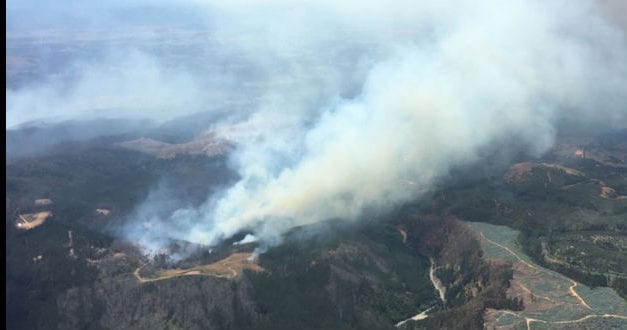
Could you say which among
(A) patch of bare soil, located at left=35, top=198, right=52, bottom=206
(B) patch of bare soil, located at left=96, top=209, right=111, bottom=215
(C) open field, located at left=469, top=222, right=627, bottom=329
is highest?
(A) patch of bare soil, located at left=35, top=198, right=52, bottom=206

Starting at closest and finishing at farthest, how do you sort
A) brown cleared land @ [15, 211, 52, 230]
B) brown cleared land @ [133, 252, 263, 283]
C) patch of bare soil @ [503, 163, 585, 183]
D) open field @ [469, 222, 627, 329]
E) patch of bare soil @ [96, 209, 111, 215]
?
open field @ [469, 222, 627, 329], brown cleared land @ [133, 252, 263, 283], brown cleared land @ [15, 211, 52, 230], patch of bare soil @ [96, 209, 111, 215], patch of bare soil @ [503, 163, 585, 183]

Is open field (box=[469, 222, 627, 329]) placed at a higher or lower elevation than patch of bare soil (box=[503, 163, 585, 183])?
lower

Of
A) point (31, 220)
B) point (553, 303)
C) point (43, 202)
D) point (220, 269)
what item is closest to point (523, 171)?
point (553, 303)

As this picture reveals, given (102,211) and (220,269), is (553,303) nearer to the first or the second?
(220,269)

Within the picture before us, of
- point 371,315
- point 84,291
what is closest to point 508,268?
point 371,315

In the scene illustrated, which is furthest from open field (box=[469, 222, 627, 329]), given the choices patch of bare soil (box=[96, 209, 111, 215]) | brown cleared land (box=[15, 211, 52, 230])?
brown cleared land (box=[15, 211, 52, 230])

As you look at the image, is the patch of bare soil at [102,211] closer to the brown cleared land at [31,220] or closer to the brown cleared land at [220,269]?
the brown cleared land at [31,220]

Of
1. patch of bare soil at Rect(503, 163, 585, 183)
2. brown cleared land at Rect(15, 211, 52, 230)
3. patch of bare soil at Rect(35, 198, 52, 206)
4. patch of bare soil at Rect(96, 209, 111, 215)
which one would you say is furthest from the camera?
patch of bare soil at Rect(503, 163, 585, 183)

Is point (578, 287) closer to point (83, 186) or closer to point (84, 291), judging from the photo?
point (84, 291)

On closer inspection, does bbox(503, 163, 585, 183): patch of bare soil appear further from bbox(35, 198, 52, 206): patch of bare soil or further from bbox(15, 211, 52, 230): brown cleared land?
bbox(35, 198, 52, 206): patch of bare soil
